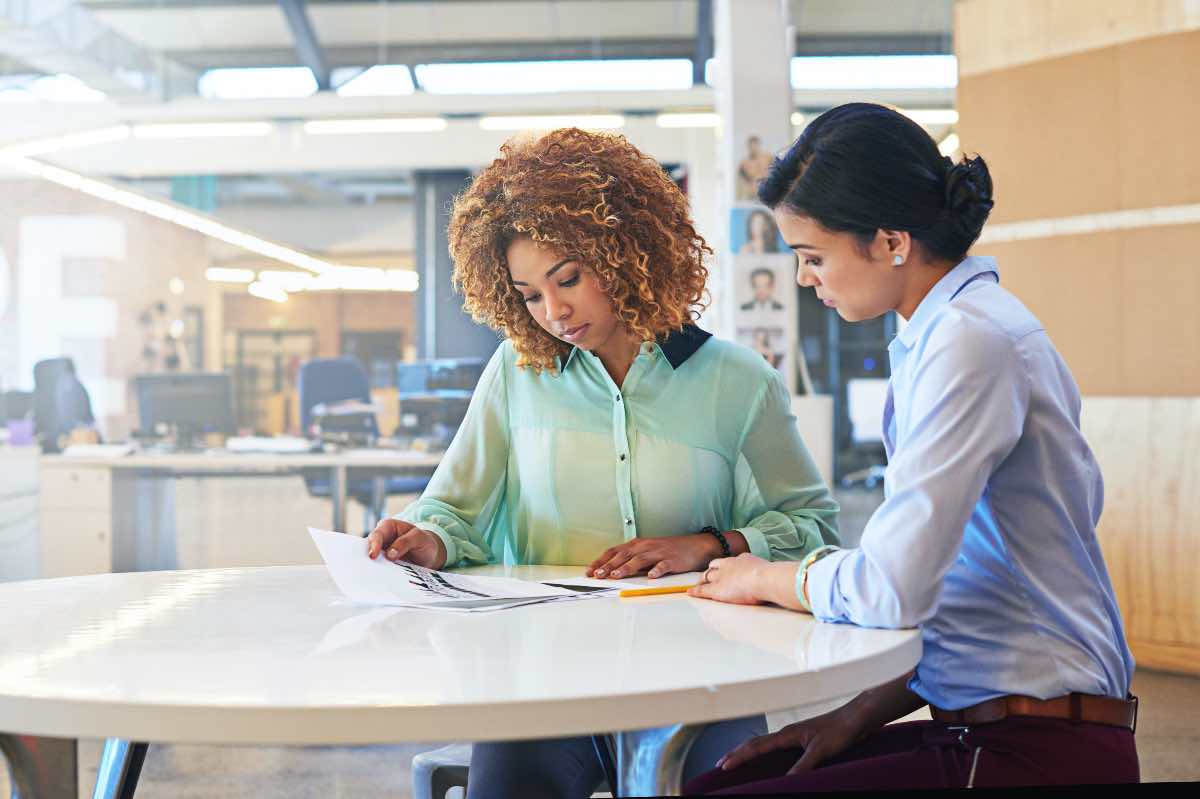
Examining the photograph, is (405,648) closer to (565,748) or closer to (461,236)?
(565,748)

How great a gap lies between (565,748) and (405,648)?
0.51m

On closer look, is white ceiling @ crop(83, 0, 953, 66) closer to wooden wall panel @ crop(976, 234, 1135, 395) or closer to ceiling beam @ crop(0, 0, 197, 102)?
ceiling beam @ crop(0, 0, 197, 102)

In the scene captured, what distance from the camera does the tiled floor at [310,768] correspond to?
2900 mm

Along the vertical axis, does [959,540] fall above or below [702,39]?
below

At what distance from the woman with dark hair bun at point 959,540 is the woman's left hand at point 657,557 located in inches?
10.8

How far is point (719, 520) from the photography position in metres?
1.74

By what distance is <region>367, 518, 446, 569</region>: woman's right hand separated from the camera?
1519mm

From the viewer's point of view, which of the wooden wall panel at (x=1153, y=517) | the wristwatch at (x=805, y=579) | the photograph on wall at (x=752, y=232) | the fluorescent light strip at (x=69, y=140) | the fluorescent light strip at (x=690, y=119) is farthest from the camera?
the fluorescent light strip at (x=69, y=140)

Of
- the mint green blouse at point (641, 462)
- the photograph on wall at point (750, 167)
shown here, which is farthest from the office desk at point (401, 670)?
the photograph on wall at point (750, 167)

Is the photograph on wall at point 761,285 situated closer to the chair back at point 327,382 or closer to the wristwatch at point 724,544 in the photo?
the chair back at point 327,382

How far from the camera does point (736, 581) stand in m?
1.29

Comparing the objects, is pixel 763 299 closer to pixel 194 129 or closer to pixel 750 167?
pixel 750 167

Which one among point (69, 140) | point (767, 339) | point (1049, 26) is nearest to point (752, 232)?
point (767, 339)

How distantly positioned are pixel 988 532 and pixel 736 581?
28cm
